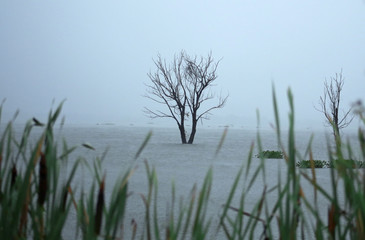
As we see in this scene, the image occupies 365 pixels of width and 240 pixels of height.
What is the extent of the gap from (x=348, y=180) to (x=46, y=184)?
0.62m

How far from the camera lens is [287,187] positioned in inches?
37.4

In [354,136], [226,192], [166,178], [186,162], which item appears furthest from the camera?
[186,162]

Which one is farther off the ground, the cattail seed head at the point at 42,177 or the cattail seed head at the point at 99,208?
the cattail seed head at the point at 42,177

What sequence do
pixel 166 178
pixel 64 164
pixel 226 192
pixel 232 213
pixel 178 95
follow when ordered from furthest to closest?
pixel 178 95 < pixel 166 178 < pixel 226 192 < pixel 232 213 < pixel 64 164

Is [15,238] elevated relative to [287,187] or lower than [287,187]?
lower

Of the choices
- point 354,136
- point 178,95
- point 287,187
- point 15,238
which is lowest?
point 15,238

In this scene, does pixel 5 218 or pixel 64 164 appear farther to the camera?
pixel 64 164

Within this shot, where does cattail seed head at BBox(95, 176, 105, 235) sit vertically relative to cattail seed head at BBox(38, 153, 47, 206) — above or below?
below

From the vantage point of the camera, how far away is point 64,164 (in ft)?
3.74

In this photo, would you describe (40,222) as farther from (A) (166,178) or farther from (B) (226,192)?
(A) (166,178)

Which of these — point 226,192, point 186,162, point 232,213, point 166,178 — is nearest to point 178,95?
point 186,162

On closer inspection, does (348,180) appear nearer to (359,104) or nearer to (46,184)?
(359,104)

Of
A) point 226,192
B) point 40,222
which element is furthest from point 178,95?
point 40,222

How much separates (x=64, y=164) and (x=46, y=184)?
18 cm
